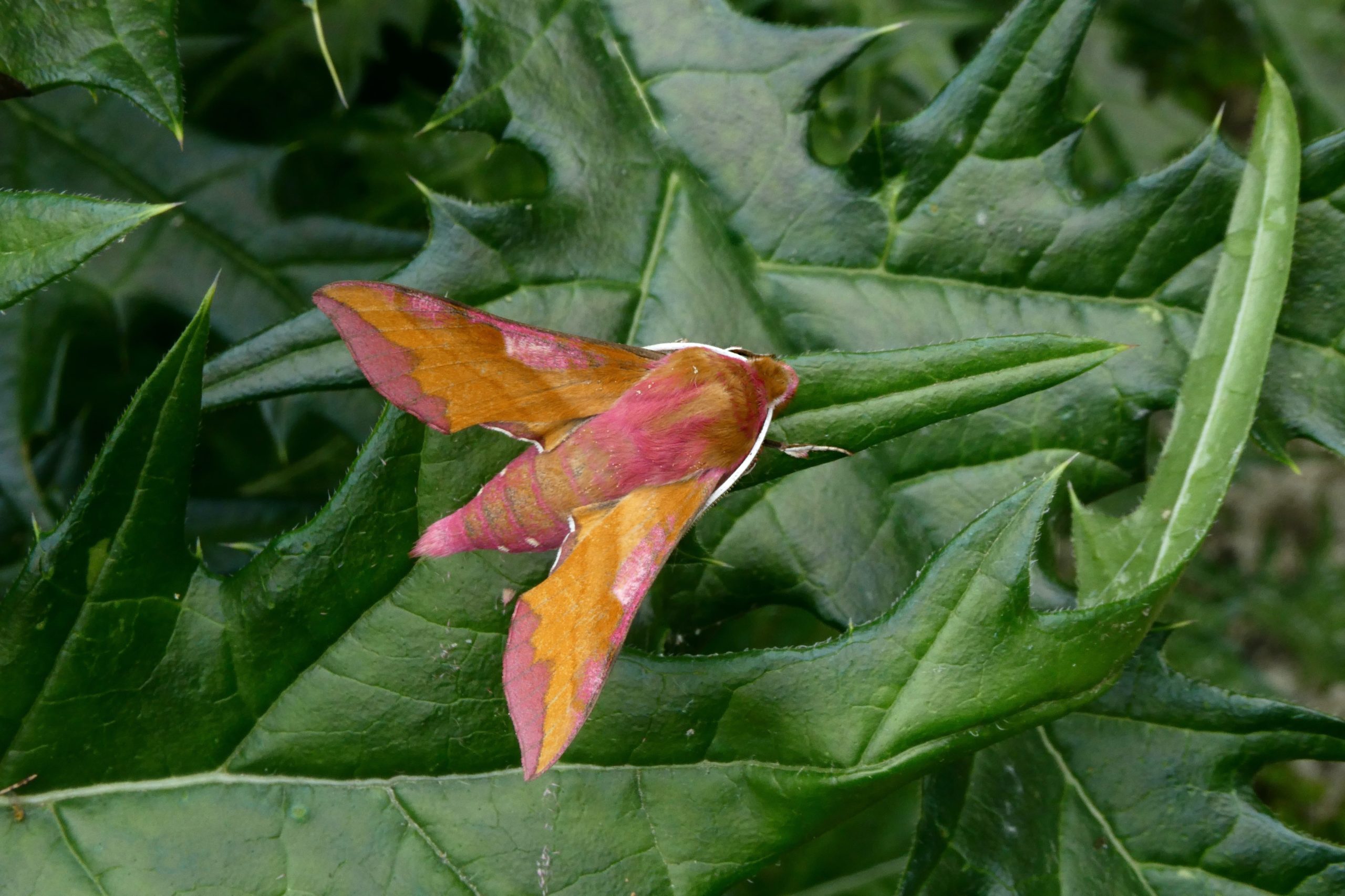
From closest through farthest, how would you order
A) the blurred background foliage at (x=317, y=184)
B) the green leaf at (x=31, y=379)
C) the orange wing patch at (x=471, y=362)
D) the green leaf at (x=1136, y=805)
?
the orange wing patch at (x=471, y=362) < the green leaf at (x=1136, y=805) < the green leaf at (x=31, y=379) < the blurred background foliage at (x=317, y=184)

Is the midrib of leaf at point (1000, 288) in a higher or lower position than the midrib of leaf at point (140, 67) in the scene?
lower

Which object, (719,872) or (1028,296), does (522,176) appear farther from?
(719,872)

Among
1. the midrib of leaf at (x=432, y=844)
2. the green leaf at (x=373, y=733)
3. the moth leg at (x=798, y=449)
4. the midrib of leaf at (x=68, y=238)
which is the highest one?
the midrib of leaf at (x=68, y=238)

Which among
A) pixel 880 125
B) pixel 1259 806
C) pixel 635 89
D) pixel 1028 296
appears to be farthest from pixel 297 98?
pixel 1259 806

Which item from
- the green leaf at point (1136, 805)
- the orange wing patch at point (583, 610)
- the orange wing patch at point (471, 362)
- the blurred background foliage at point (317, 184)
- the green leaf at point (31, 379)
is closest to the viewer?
the orange wing patch at point (583, 610)

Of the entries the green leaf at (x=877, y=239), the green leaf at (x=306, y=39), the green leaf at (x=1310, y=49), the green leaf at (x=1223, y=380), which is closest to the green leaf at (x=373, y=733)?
the green leaf at (x=877, y=239)

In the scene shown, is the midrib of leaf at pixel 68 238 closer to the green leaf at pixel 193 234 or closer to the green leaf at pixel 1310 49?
the green leaf at pixel 193 234

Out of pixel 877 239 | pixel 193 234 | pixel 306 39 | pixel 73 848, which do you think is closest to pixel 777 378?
pixel 877 239

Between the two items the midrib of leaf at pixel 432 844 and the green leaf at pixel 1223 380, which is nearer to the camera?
the midrib of leaf at pixel 432 844
